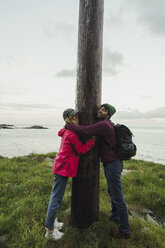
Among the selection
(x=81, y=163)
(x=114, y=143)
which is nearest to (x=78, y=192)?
(x=81, y=163)

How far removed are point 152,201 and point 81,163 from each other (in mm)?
2548

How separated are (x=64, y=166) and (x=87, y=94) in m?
1.31

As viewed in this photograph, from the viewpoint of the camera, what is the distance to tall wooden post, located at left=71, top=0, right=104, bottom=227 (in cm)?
271

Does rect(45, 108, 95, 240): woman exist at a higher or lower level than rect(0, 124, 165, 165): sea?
higher

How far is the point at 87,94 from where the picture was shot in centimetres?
273

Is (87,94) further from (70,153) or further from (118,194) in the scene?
(118,194)

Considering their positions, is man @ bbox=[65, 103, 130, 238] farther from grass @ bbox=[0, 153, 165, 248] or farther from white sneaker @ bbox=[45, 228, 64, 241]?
white sneaker @ bbox=[45, 228, 64, 241]

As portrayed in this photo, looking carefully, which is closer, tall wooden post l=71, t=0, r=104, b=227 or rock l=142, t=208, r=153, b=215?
tall wooden post l=71, t=0, r=104, b=227

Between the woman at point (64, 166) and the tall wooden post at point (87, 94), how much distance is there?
195 millimetres

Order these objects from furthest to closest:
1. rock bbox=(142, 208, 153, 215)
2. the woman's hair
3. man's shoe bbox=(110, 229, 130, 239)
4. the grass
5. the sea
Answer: the sea → rock bbox=(142, 208, 153, 215) → the woman's hair → man's shoe bbox=(110, 229, 130, 239) → the grass

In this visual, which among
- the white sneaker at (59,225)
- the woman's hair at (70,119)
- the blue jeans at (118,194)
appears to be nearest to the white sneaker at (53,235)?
the white sneaker at (59,225)

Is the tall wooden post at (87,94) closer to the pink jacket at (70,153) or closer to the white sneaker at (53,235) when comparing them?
the pink jacket at (70,153)

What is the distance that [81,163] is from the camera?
2.74 metres

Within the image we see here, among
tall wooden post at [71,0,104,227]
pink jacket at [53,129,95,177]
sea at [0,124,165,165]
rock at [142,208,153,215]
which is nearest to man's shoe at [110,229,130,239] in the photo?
tall wooden post at [71,0,104,227]
